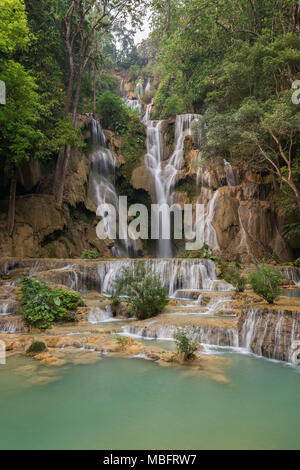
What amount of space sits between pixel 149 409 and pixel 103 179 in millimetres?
20255

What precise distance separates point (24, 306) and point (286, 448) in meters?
7.56

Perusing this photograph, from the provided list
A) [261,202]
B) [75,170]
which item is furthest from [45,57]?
[261,202]

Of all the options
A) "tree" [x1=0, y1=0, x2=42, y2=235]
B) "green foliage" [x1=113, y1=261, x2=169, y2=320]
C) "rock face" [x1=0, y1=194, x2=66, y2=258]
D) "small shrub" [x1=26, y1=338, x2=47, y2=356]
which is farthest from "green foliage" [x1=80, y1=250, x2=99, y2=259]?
"small shrub" [x1=26, y1=338, x2=47, y2=356]

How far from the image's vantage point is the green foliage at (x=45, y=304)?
323 inches

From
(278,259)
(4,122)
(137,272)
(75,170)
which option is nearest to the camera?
(137,272)

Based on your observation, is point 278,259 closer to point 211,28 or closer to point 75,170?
point 75,170

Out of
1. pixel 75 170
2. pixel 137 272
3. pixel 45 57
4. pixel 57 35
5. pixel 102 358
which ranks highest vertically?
pixel 57 35

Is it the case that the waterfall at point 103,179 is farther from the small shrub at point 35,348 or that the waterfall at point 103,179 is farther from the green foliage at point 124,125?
the small shrub at point 35,348

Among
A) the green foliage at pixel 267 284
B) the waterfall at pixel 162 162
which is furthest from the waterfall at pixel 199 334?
the waterfall at pixel 162 162

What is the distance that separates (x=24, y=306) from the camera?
28.7 feet

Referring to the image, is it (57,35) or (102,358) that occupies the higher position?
(57,35)

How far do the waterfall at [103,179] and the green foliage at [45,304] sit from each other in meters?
11.4

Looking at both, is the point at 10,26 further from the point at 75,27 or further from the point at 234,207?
the point at 234,207

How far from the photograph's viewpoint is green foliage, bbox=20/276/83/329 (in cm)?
821
